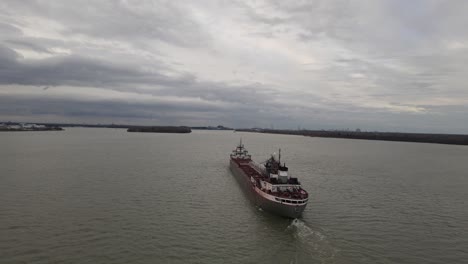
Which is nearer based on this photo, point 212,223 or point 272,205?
point 212,223

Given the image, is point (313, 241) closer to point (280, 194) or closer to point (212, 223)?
point (280, 194)

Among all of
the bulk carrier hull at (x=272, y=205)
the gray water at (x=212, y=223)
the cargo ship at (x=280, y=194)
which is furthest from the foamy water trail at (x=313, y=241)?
the cargo ship at (x=280, y=194)

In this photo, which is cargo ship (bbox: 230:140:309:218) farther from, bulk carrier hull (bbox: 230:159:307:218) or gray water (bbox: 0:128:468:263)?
gray water (bbox: 0:128:468:263)

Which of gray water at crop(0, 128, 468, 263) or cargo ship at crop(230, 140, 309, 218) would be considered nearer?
gray water at crop(0, 128, 468, 263)

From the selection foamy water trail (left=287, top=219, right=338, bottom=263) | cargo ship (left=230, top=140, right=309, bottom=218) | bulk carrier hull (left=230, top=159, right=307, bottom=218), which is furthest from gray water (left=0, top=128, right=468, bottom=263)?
cargo ship (left=230, top=140, right=309, bottom=218)

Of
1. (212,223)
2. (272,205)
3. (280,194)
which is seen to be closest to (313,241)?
(272,205)

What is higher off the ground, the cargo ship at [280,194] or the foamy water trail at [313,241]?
the cargo ship at [280,194]

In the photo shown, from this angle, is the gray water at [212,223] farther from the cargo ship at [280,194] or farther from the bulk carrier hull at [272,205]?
the cargo ship at [280,194]

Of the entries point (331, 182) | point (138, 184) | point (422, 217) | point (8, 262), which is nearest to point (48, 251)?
point (8, 262)

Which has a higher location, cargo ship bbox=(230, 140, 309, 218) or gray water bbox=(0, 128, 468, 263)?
cargo ship bbox=(230, 140, 309, 218)
